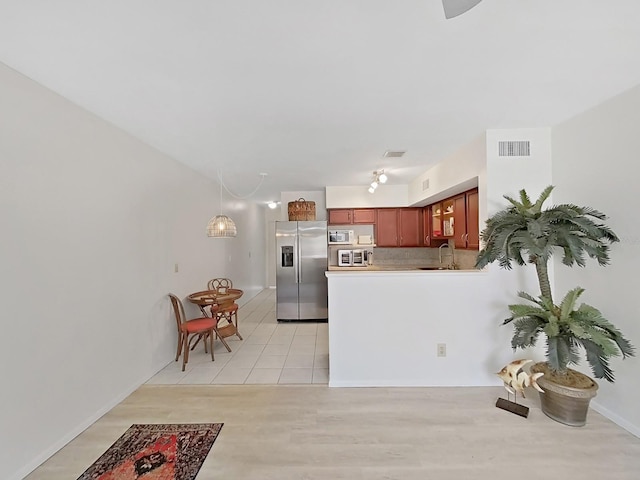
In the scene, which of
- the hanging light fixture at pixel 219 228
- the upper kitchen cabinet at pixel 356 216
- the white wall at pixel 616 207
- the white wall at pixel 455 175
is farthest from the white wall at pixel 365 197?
the white wall at pixel 616 207

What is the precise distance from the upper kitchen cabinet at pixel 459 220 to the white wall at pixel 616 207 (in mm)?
1057

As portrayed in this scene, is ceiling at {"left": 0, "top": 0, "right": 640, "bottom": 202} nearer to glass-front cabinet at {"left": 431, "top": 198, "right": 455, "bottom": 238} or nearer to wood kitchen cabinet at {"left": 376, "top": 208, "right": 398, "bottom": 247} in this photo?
glass-front cabinet at {"left": 431, "top": 198, "right": 455, "bottom": 238}

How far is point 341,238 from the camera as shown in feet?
18.1

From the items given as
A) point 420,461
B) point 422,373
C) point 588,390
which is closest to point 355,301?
point 422,373

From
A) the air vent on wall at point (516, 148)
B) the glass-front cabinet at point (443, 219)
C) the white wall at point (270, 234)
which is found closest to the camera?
the air vent on wall at point (516, 148)

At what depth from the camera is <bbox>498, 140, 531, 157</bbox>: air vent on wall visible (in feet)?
8.98

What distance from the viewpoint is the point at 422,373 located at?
2.83 meters

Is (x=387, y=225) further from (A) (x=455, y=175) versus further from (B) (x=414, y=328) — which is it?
(B) (x=414, y=328)

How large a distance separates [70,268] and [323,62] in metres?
2.25

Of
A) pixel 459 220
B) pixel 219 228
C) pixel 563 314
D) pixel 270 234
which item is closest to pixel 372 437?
pixel 563 314

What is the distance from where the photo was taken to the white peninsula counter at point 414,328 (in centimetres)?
279

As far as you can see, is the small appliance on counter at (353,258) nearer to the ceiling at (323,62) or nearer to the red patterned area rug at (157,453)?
the ceiling at (323,62)

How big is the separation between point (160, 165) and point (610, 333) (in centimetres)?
427

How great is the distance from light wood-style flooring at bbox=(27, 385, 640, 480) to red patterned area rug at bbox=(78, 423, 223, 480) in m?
0.07
